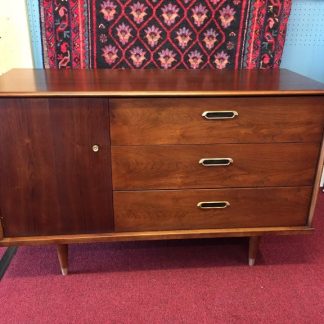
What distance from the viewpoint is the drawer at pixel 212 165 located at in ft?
3.76

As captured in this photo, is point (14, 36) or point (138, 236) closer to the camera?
point (138, 236)

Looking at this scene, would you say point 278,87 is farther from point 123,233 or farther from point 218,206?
point 123,233

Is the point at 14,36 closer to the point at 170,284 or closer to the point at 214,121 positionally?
the point at 214,121

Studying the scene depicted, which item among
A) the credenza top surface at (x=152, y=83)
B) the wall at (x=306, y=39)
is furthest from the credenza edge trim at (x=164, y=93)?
the wall at (x=306, y=39)

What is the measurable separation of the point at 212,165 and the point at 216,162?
0.06 feet

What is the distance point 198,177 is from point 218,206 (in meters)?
0.14

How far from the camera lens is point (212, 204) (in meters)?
1.24

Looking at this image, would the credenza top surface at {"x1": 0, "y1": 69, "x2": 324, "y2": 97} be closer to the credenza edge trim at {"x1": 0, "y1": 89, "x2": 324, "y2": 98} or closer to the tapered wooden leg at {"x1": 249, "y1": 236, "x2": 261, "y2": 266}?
the credenza edge trim at {"x1": 0, "y1": 89, "x2": 324, "y2": 98}

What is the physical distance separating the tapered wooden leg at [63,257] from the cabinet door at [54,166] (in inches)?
4.6

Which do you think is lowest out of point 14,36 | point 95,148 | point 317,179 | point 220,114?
point 317,179

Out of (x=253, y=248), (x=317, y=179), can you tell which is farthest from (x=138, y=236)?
(x=317, y=179)

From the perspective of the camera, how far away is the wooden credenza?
108cm

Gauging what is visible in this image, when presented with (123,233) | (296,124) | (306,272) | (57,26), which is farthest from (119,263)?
(57,26)

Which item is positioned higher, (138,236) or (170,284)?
(138,236)
